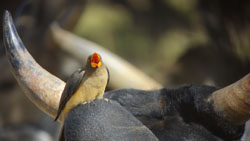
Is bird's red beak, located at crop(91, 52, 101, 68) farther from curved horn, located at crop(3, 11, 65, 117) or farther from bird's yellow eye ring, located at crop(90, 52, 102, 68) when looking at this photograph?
curved horn, located at crop(3, 11, 65, 117)

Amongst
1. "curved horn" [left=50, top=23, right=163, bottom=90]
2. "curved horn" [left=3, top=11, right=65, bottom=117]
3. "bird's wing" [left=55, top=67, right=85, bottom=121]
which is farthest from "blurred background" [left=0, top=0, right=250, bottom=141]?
"bird's wing" [left=55, top=67, right=85, bottom=121]

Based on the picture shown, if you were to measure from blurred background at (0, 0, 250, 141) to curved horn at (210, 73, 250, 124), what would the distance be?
1283 mm

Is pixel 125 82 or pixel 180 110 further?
pixel 125 82

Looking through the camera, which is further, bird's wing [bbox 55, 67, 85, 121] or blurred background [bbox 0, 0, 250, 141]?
blurred background [bbox 0, 0, 250, 141]

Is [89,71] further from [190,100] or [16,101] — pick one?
[16,101]

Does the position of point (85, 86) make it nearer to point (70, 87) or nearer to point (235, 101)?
point (70, 87)

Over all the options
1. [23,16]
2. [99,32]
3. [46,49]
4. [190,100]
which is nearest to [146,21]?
[99,32]

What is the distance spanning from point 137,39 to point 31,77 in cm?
558

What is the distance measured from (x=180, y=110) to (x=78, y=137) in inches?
18.4

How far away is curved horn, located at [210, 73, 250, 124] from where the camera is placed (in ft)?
4.72

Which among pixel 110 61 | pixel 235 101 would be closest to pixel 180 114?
pixel 235 101

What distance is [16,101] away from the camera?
13.2 feet

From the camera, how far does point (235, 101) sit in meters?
1.48

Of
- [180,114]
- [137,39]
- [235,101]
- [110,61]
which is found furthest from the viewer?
[137,39]
